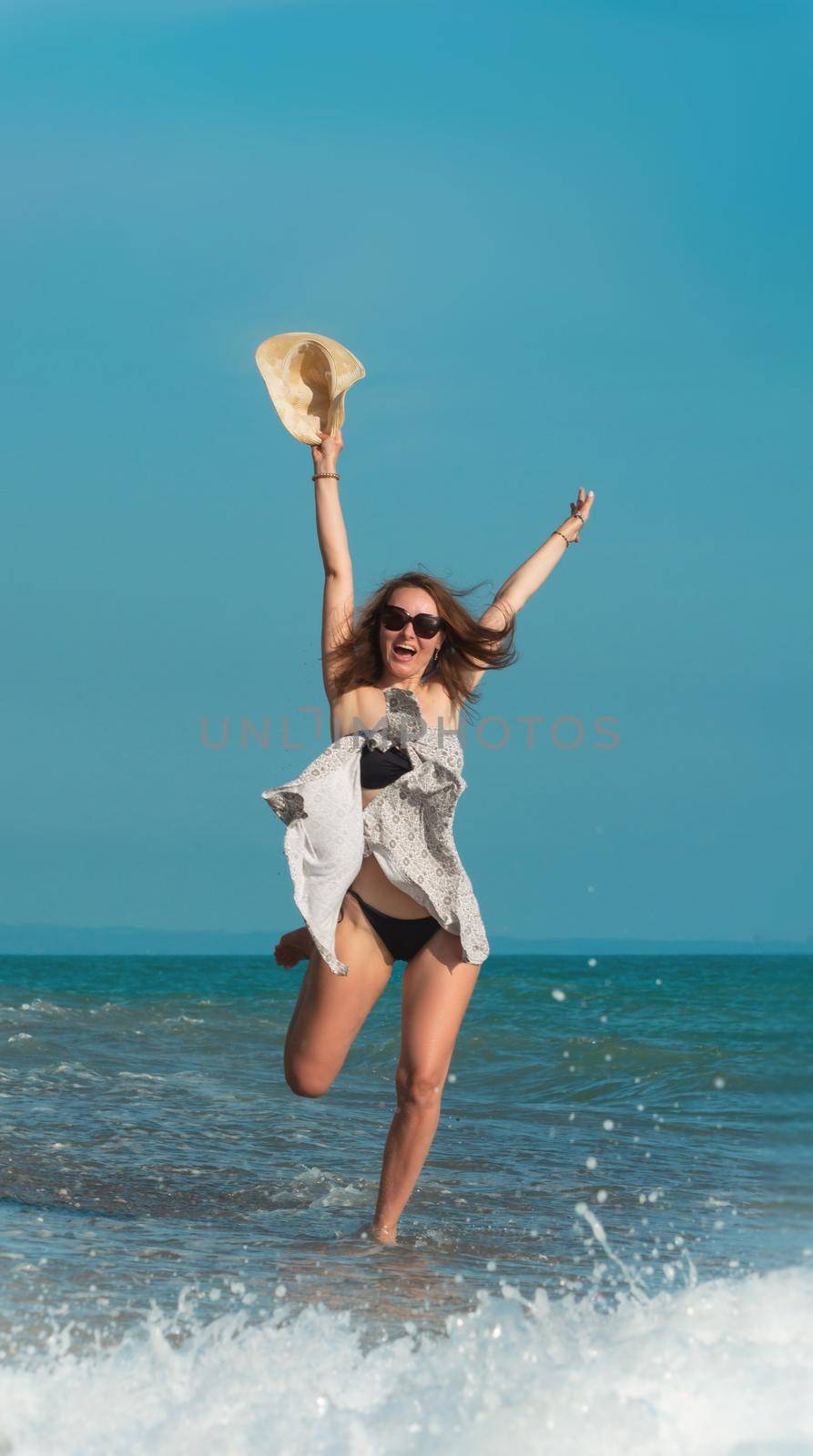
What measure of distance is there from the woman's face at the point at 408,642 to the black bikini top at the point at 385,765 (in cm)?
26

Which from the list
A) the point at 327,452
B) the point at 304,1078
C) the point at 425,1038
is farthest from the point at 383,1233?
the point at 327,452

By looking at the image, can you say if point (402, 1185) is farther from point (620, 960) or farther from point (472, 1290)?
point (620, 960)

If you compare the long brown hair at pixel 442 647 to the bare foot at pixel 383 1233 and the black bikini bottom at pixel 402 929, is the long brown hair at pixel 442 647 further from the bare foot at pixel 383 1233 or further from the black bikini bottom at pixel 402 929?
the bare foot at pixel 383 1233

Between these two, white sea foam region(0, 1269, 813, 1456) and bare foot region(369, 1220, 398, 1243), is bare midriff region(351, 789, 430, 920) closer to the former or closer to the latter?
bare foot region(369, 1220, 398, 1243)

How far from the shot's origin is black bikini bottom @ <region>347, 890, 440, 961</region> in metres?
4.34

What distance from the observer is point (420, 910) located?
4.34 meters

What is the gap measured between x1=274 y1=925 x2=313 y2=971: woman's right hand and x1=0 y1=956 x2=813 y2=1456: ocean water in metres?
0.94

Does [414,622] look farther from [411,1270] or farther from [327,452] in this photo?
[411,1270]

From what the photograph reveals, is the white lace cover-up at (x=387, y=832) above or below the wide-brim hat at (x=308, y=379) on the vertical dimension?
below

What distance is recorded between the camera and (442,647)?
4.58m

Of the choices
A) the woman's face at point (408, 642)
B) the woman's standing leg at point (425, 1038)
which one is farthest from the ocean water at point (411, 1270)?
the woman's face at point (408, 642)

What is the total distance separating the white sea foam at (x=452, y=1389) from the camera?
2842 mm

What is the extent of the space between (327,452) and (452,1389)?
2.87 m

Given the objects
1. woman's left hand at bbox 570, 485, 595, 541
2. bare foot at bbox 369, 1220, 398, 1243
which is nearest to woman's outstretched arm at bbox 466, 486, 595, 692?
woman's left hand at bbox 570, 485, 595, 541
